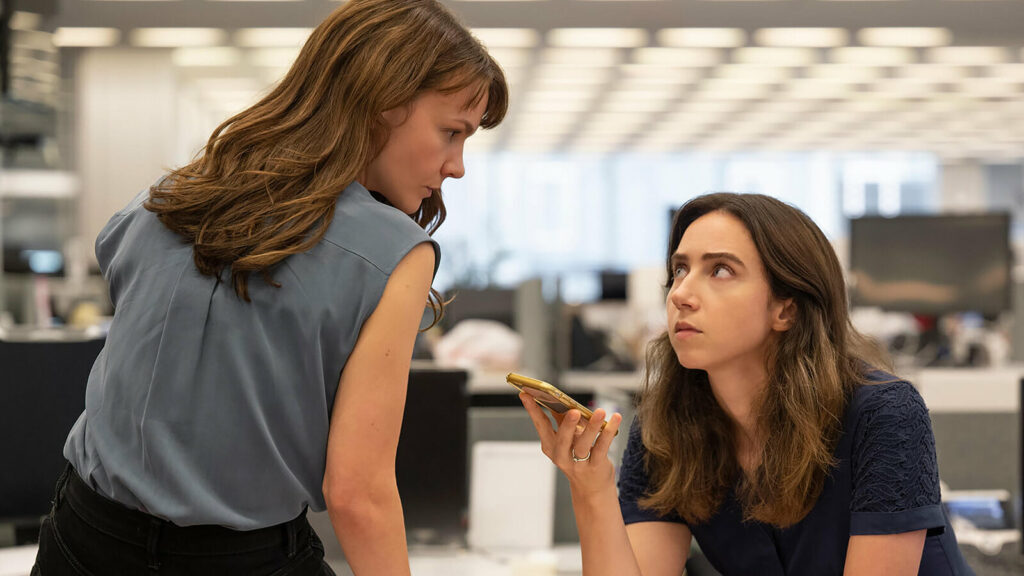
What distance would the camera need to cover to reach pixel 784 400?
1268 mm

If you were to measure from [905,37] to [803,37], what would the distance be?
903 mm

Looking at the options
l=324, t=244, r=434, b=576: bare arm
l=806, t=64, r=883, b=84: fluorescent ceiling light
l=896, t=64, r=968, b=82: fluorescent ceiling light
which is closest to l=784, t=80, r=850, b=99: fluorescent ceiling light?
l=806, t=64, r=883, b=84: fluorescent ceiling light

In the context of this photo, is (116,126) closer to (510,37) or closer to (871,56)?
(510,37)

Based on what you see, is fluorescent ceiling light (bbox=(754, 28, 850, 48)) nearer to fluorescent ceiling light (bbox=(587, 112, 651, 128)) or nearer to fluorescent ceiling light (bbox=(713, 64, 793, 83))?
fluorescent ceiling light (bbox=(713, 64, 793, 83))

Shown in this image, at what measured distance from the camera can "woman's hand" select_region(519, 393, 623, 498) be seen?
1.16 m

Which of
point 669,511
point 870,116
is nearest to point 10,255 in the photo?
point 669,511

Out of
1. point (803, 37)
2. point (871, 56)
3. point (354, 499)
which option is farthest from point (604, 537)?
point (871, 56)

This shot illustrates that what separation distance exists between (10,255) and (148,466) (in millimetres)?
6718

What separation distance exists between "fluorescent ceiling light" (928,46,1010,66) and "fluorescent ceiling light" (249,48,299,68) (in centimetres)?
594

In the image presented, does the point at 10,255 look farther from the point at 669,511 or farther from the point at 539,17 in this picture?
the point at 669,511

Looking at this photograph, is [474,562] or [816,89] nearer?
[474,562]

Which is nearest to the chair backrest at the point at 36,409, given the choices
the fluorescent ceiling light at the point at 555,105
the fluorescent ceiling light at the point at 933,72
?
the fluorescent ceiling light at the point at 933,72

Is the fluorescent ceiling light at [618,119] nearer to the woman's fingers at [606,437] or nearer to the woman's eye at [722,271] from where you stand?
the woman's eye at [722,271]

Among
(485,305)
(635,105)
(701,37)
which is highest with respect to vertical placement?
(701,37)
